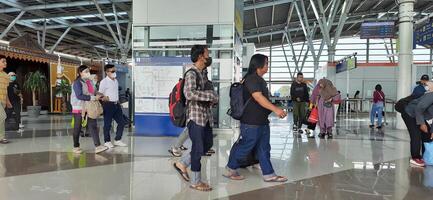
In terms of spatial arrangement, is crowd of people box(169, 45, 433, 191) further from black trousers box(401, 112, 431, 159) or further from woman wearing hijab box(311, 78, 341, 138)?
woman wearing hijab box(311, 78, 341, 138)

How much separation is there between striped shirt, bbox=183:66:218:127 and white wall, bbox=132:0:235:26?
4.61 meters

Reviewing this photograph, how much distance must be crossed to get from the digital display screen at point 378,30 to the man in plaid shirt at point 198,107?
13103 mm

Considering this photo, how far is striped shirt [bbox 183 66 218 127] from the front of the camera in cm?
359

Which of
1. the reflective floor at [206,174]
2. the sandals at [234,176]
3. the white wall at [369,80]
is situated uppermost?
the white wall at [369,80]

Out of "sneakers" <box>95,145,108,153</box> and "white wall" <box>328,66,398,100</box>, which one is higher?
"white wall" <box>328,66,398,100</box>

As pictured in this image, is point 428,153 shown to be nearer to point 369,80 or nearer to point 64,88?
point 64,88

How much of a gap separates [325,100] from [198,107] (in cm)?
496

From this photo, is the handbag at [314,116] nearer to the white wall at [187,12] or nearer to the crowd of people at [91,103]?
the white wall at [187,12]

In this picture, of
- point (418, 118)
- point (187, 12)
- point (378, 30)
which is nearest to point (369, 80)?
point (378, 30)

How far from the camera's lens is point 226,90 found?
342 inches

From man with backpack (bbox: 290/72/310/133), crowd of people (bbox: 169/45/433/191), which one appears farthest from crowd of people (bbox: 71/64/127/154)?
man with backpack (bbox: 290/72/310/133)

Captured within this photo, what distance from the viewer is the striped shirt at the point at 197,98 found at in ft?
11.8

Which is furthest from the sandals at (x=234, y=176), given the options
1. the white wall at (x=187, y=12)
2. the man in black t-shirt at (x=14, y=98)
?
the man in black t-shirt at (x=14, y=98)

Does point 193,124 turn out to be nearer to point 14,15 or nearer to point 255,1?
point 255,1
